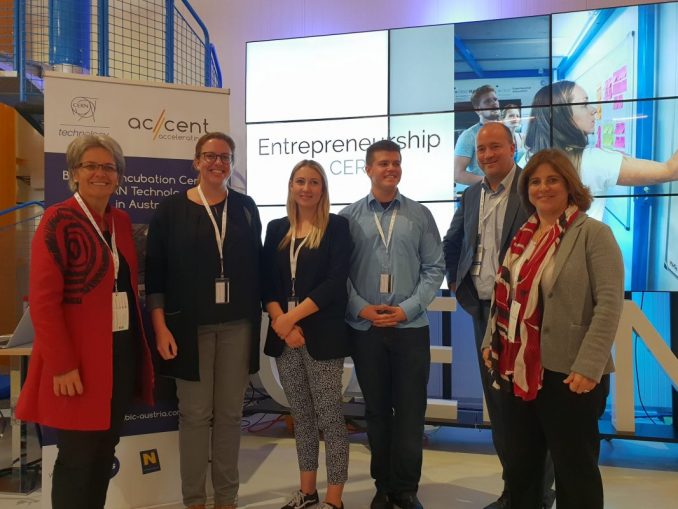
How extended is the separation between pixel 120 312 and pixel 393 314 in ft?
3.74

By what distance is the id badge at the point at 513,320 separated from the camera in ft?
6.24

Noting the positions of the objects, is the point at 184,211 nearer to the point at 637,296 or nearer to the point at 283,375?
the point at 283,375

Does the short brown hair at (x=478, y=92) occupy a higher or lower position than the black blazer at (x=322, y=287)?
higher

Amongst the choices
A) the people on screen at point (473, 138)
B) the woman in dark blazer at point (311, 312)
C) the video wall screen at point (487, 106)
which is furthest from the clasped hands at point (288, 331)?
the people on screen at point (473, 138)

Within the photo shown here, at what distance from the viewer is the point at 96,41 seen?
4.58 meters

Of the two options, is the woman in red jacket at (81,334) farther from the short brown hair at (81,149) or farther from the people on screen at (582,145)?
the people on screen at (582,145)

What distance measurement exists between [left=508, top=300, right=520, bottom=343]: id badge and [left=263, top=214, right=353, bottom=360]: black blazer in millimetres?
833

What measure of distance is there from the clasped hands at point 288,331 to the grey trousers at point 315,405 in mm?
57

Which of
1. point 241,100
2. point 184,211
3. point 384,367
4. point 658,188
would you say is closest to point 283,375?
point 384,367

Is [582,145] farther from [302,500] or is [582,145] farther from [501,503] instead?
[302,500]

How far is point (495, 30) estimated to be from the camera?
4.19 meters

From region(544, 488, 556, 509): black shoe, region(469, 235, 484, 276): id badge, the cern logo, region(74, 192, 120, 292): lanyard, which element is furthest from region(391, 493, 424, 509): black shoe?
the cern logo

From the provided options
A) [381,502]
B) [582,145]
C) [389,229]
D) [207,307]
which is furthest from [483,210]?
[582,145]

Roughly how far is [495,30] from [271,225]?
8.54ft
